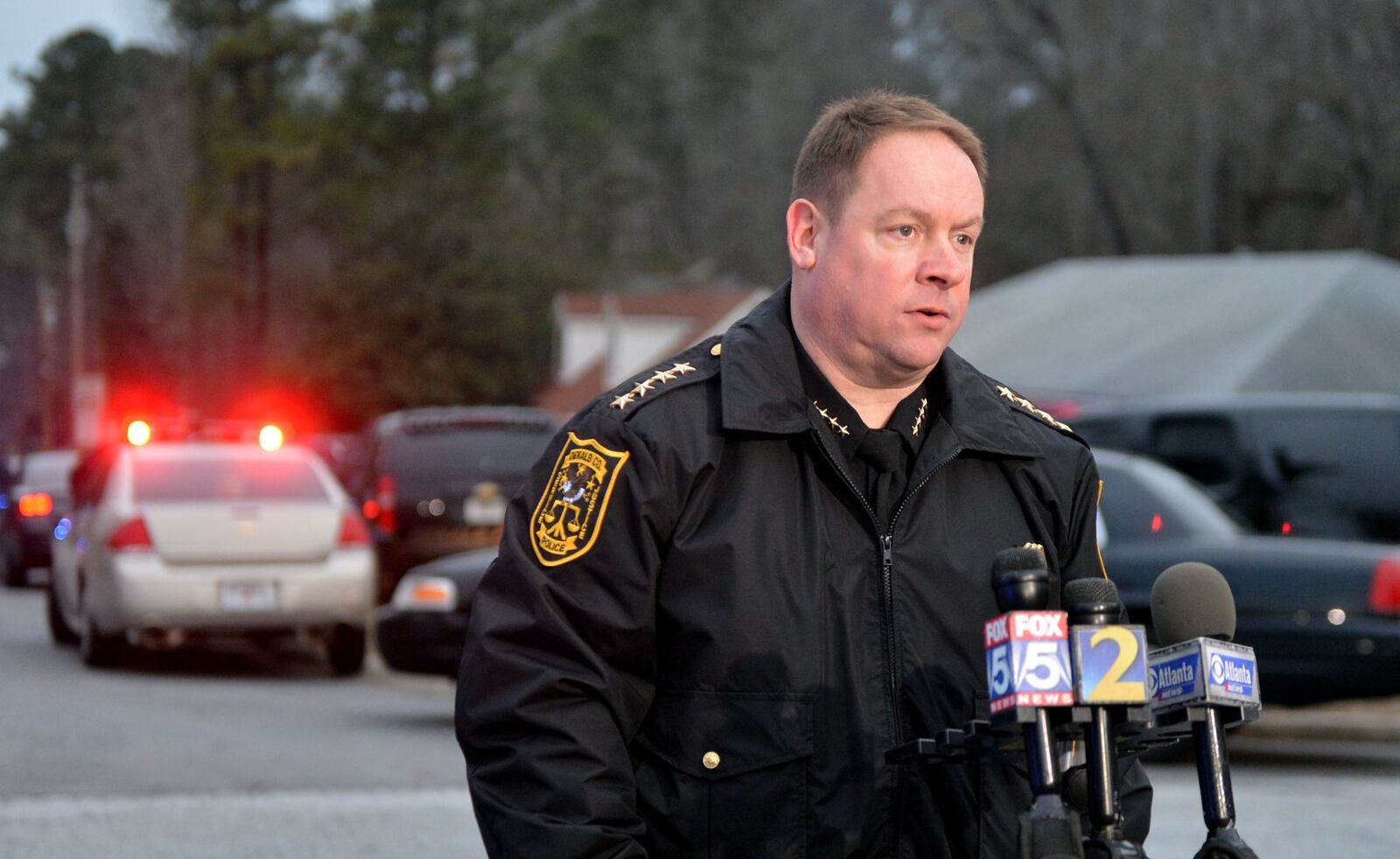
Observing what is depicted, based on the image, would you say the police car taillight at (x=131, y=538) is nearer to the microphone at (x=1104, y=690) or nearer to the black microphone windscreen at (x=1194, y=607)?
the black microphone windscreen at (x=1194, y=607)

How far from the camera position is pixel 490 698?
293 cm

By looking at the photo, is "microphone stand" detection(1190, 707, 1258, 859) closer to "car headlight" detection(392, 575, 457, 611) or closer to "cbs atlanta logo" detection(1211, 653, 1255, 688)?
"cbs atlanta logo" detection(1211, 653, 1255, 688)

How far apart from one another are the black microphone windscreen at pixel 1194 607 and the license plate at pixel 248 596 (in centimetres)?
1135

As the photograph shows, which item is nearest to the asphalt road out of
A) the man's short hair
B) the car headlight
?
the car headlight

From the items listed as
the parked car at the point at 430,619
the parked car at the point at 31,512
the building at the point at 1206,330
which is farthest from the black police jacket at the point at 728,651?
the building at the point at 1206,330

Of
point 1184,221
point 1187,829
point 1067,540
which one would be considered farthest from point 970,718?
point 1184,221

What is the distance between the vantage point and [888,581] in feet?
9.85

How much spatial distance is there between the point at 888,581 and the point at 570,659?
1.51 ft

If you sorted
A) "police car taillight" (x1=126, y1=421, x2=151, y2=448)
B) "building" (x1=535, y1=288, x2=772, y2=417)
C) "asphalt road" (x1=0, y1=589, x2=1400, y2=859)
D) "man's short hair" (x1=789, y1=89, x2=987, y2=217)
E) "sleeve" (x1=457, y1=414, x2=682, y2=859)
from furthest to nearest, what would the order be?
"building" (x1=535, y1=288, x2=772, y2=417), "police car taillight" (x1=126, y1=421, x2=151, y2=448), "asphalt road" (x1=0, y1=589, x2=1400, y2=859), "man's short hair" (x1=789, y1=89, x2=987, y2=217), "sleeve" (x1=457, y1=414, x2=682, y2=859)

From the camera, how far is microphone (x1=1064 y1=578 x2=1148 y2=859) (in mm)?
2277

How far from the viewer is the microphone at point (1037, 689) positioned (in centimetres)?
226

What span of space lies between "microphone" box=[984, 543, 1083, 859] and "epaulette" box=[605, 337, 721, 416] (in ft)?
2.96

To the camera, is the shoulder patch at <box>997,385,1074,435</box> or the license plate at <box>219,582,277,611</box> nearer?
the shoulder patch at <box>997,385,1074,435</box>

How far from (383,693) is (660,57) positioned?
6867 centimetres
